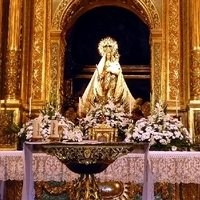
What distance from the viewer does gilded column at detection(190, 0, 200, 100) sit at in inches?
366

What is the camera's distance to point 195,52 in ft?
30.9

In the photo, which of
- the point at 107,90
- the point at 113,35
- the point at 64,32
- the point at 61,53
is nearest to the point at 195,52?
the point at 107,90

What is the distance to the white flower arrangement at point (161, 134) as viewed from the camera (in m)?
6.92

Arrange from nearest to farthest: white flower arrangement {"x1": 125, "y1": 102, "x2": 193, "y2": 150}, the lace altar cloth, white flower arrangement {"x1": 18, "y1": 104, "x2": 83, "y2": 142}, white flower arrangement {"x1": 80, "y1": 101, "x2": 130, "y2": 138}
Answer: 1. the lace altar cloth
2. white flower arrangement {"x1": 125, "y1": 102, "x2": 193, "y2": 150}
3. white flower arrangement {"x1": 18, "y1": 104, "x2": 83, "y2": 142}
4. white flower arrangement {"x1": 80, "y1": 101, "x2": 130, "y2": 138}

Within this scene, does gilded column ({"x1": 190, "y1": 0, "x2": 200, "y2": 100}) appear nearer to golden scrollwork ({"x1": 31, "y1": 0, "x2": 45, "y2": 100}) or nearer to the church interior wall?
the church interior wall

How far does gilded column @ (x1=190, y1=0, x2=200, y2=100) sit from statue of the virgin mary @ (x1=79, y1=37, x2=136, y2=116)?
1240mm

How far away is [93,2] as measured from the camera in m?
11.1

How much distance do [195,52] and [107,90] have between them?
192cm

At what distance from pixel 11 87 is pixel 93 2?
118 inches

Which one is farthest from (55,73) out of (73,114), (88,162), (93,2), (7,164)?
(88,162)

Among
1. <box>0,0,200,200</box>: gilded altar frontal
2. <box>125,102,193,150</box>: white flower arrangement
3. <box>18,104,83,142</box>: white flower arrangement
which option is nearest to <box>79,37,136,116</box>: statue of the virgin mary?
<box>0,0,200,200</box>: gilded altar frontal

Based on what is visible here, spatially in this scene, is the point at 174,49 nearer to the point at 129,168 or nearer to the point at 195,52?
the point at 195,52

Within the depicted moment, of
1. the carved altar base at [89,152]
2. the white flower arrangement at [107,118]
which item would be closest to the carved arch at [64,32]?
the white flower arrangement at [107,118]

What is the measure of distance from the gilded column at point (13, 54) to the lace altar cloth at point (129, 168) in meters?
3.05
